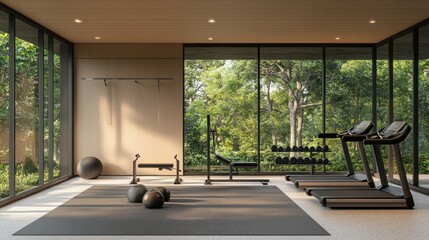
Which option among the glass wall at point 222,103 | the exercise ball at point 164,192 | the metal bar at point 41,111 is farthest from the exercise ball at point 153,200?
the glass wall at point 222,103

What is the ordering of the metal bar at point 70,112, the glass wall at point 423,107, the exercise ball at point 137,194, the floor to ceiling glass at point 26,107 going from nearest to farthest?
the exercise ball at point 137,194
the floor to ceiling glass at point 26,107
the glass wall at point 423,107
the metal bar at point 70,112

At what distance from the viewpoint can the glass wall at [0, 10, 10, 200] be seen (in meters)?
6.52

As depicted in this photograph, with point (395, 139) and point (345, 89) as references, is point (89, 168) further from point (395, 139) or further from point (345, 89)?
point (395, 139)

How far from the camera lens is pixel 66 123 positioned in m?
9.83

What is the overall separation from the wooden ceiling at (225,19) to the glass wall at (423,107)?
40 cm

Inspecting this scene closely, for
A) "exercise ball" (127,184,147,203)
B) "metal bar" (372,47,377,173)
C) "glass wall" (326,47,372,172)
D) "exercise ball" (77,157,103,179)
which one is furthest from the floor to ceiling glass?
"metal bar" (372,47,377,173)

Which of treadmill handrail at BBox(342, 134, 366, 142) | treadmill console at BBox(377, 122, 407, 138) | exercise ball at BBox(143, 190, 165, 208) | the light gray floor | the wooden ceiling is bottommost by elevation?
the light gray floor

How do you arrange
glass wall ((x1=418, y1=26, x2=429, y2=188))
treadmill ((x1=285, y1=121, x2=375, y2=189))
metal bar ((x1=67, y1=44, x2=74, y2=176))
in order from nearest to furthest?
treadmill ((x1=285, y1=121, x2=375, y2=189)) < glass wall ((x1=418, y1=26, x2=429, y2=188)) < metal bar ((x1=67, y1=44, x2=74, y2=176))

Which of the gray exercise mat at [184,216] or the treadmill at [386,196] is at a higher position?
the treadmill at [386,196]

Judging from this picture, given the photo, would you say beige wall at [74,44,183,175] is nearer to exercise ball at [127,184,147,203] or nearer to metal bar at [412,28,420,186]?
exercise ball at [127,184,147,203]

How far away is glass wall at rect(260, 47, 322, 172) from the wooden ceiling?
0.68 meters

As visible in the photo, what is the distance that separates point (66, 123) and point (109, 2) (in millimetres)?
3991

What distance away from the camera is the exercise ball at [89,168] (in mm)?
9422

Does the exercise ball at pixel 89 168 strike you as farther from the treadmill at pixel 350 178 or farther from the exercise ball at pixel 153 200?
the treadmill at pixel 350 178
